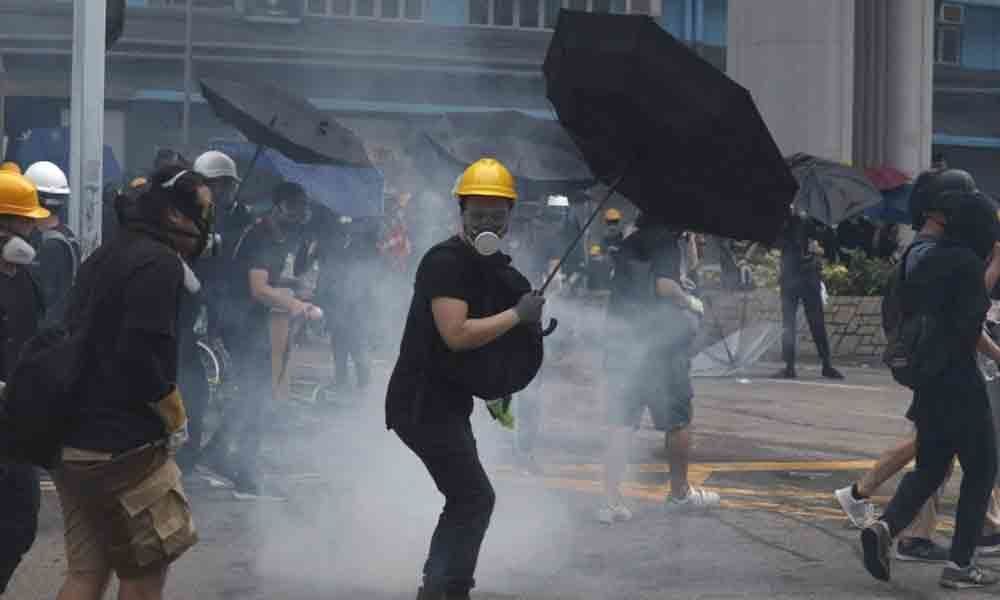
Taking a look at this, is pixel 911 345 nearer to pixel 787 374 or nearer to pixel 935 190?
pixel 935 190

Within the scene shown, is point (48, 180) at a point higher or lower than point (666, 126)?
lower

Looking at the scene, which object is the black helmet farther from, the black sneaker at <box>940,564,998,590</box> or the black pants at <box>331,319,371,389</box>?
the black pants at <box>331,319,371,389</box>

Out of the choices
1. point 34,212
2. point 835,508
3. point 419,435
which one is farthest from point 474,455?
point 835,508

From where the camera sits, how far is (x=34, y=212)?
6695mm

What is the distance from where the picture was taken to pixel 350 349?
14.0m

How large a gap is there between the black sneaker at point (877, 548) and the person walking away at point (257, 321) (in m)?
3.43

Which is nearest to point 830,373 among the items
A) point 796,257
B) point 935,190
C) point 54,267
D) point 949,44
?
point 796,257

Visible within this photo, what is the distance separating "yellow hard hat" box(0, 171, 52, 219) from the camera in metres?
6.61

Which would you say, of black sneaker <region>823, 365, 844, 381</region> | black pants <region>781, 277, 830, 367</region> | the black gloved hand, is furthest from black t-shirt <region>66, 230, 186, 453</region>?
black sneaker <region>823, 365, 844, 381</region>

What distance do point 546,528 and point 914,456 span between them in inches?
68.1

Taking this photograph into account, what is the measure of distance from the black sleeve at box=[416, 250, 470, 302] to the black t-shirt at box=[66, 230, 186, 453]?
3.76 feet

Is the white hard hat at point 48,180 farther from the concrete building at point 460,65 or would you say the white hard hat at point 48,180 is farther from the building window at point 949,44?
the building window at point 949,44

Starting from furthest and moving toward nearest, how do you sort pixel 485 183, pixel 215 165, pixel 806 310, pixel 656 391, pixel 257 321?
pixel 806 310 < pixel 257 321 < pixel 215 165 < pixel 656 391 < pixel 485 183

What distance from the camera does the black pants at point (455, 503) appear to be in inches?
233
